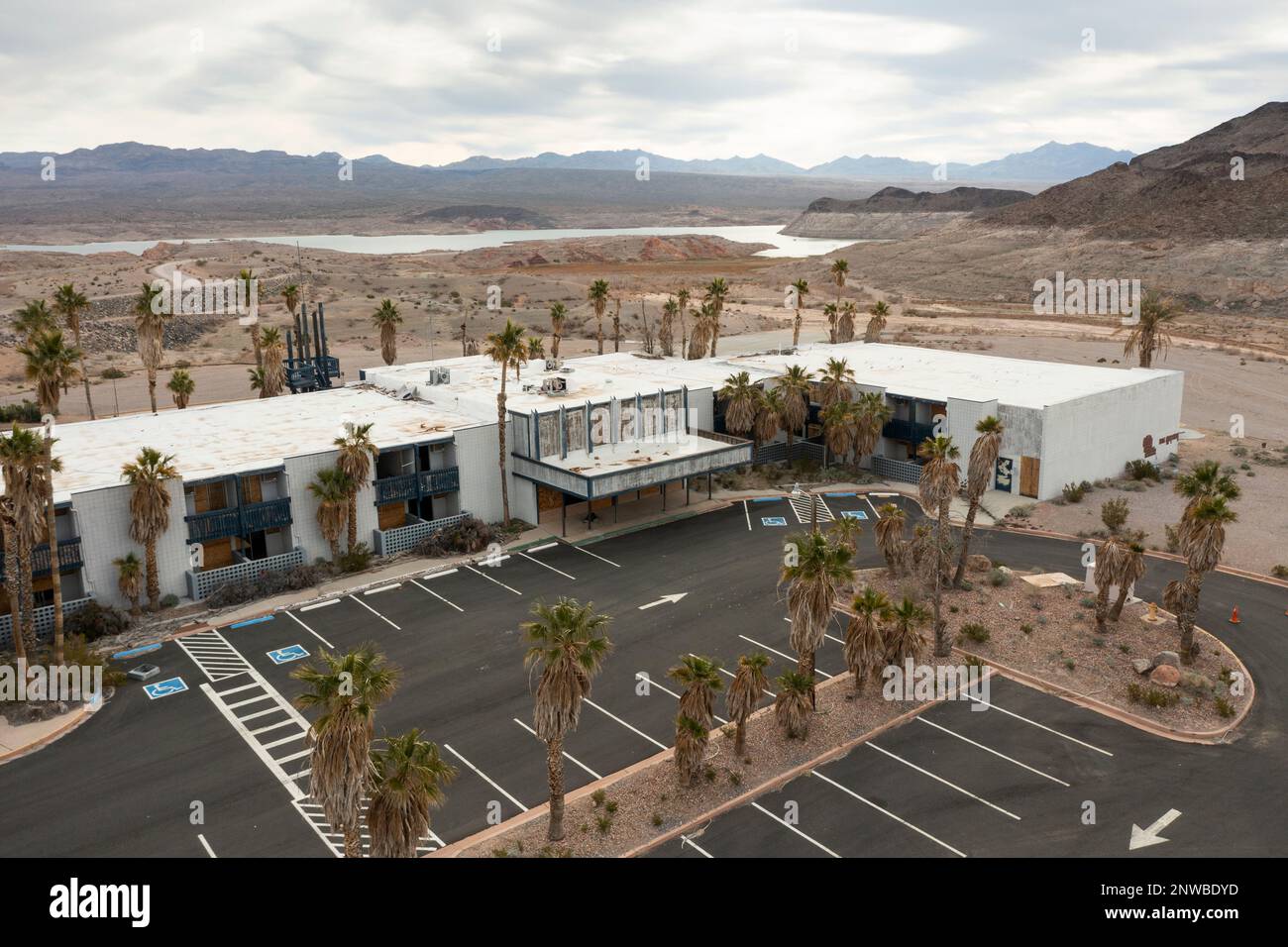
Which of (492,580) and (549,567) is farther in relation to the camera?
(549,567)

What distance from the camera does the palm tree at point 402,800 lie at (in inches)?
736

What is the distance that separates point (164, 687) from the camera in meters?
32.5

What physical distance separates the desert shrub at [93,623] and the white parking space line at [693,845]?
23970 mm

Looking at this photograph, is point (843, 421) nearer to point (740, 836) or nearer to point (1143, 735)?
point (1143, 735)

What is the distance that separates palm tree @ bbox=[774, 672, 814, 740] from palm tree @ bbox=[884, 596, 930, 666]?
3924mm

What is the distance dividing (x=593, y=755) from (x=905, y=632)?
35.3 ft

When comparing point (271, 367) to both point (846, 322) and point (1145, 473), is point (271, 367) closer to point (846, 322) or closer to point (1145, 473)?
point (846, 322)

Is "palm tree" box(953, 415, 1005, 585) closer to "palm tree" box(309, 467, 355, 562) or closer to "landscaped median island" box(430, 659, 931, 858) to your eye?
"landscaped median island" box(430, 659, 931, 858)

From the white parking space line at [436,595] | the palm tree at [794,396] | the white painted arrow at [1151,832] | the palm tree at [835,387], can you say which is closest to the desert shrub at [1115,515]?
the palm tree at [835,387]

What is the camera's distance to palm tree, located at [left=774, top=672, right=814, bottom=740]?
1117 inches

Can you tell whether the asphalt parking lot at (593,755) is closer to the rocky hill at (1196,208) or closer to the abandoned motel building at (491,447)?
the abandoned motel building at (491,447)

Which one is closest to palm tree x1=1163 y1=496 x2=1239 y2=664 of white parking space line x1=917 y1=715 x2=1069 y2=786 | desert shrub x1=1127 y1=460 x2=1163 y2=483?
white parking space line x1=917 y1=715 x2=1069 y2=786

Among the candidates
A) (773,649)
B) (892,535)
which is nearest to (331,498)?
(773,649)
